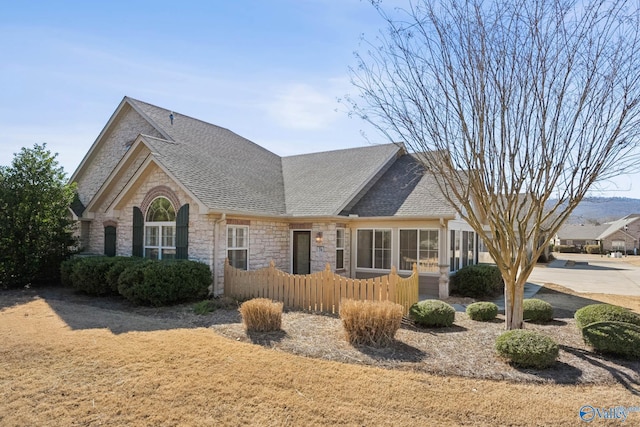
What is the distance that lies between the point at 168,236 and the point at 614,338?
12328mm

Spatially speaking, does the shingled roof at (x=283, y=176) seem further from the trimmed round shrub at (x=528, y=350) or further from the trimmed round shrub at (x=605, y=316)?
the trimmed round shrub at (x=528, y=350)

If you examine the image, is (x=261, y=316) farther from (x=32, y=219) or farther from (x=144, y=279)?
(x=32, y=219)

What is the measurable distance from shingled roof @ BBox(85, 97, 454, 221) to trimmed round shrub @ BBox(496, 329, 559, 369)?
7.16m

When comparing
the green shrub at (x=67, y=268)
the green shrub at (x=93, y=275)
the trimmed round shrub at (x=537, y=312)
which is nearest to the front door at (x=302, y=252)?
the green shrub at (x=93, y=275)

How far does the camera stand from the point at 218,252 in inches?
503

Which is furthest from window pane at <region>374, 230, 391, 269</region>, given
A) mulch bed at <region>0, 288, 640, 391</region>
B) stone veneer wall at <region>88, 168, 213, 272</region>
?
stone veneer wall at <region>88, 168, 213, 272</region>

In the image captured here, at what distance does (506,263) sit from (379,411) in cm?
504

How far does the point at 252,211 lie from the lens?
13.7 m

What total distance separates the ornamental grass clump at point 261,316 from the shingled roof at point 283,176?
4.80 metres

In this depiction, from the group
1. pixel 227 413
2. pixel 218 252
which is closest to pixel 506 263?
pixel 227 413

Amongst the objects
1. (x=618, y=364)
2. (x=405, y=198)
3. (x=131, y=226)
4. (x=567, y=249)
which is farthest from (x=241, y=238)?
(x=567, y=249)

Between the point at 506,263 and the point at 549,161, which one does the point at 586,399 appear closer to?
the point at 506,263

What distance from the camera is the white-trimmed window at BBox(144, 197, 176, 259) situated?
13.5m

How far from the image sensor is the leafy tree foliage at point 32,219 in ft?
45.4
